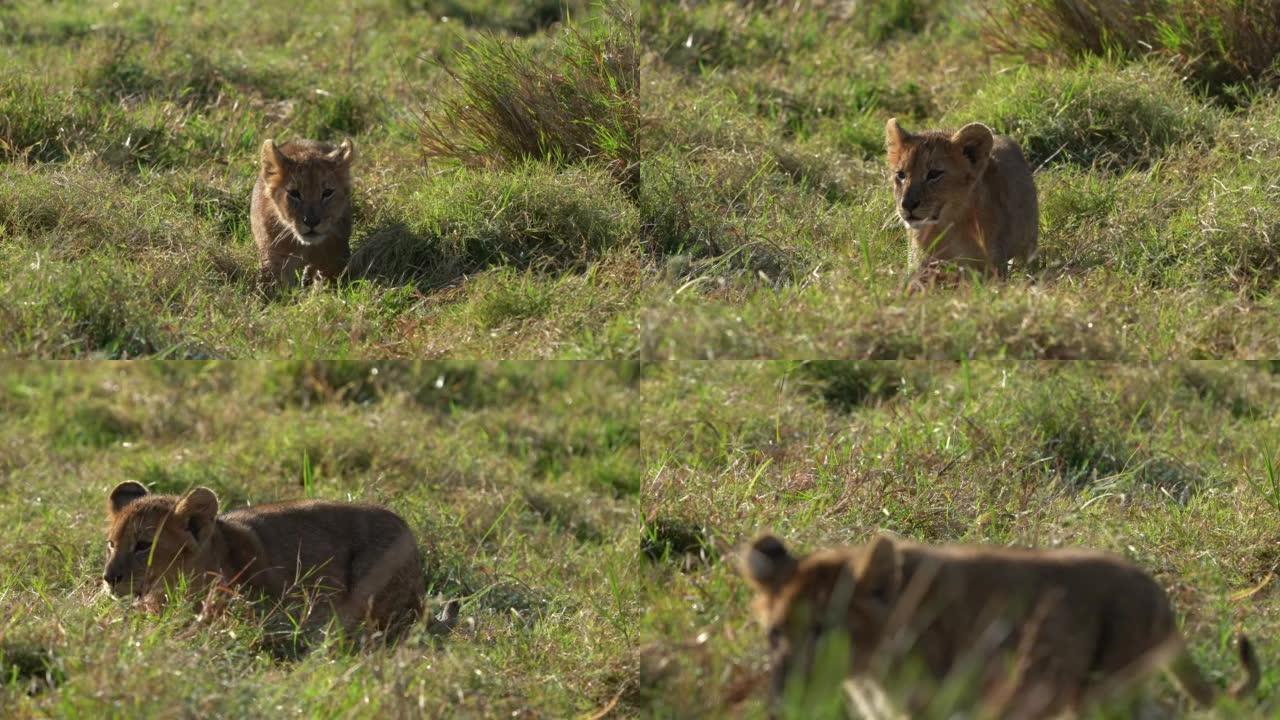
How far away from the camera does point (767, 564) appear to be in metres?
5.17

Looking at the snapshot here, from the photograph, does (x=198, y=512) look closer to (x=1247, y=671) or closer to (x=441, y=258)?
(x=441, y=258)

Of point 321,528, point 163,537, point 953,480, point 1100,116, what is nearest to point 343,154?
point 321,528

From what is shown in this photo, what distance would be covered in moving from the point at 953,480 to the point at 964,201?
4.71ft

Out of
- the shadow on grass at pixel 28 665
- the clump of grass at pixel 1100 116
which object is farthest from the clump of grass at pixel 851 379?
the shadow on grass at pixel 28 665

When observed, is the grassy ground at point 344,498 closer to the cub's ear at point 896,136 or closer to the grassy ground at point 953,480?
the grassy ground at point 953,480

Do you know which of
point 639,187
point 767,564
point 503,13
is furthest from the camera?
point 503,13

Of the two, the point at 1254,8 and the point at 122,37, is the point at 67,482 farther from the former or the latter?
the point at 1254,8

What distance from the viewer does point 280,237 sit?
887 centimetres

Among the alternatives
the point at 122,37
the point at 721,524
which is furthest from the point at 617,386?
the point at 122,37

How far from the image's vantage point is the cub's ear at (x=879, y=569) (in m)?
4.96

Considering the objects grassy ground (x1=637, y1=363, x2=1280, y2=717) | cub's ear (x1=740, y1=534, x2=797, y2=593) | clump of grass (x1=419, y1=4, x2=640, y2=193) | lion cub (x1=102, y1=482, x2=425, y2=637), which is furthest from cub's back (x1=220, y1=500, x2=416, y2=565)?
cub's ear (x1=740, y1=534, x2=797, y2=593)

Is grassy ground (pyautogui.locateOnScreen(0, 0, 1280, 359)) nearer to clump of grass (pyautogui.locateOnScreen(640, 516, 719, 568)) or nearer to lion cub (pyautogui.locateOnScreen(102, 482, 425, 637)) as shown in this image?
lion cub (pyautogui.locateOnScreen(102, 482, 425, 637))

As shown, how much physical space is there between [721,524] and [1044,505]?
5.06ft

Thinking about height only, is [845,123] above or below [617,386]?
above
